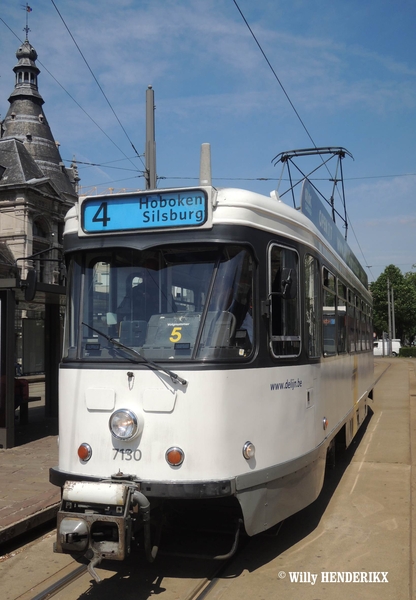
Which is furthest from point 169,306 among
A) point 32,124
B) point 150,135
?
point 32,124

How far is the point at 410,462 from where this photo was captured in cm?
939

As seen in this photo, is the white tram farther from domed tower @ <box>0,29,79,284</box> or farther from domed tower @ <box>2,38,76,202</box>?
Answer: domed tower @ <box>2,38,76,202</box>

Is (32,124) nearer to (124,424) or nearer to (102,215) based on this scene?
(102,215)

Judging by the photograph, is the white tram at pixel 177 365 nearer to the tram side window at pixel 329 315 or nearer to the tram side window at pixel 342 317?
the tram side window at pixel 329 315

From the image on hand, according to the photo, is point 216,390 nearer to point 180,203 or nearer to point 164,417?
point 164,417

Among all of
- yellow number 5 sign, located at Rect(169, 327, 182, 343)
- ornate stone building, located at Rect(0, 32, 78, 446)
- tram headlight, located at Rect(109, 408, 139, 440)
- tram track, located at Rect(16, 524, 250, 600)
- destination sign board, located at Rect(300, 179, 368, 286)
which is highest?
ornate stone building, located at Rect(0, 32, 78, 446)

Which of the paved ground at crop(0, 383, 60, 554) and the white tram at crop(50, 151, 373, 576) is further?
the paved ground at crop(0, 383, 60, 554)

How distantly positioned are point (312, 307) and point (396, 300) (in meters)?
75.8

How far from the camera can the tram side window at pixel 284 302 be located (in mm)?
4992

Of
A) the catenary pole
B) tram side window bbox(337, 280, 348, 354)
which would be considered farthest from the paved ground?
the catenary pole

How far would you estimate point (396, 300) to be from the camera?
258 ft

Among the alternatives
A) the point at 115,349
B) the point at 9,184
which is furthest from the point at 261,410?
the point at 9,184

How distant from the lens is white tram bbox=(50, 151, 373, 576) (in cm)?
445

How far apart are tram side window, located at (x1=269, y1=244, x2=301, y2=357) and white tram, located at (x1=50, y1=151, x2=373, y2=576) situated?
0.6 inches
